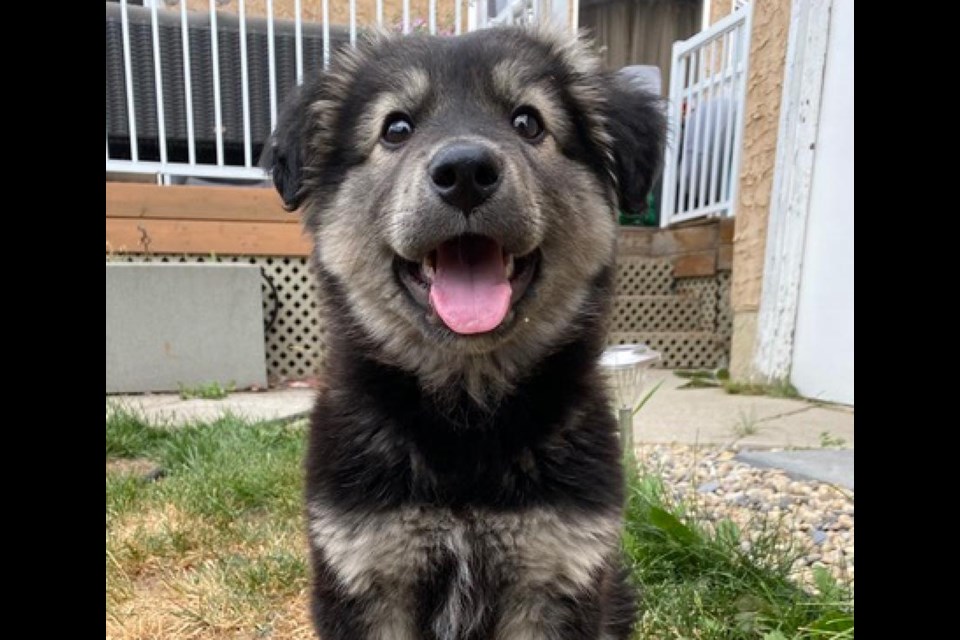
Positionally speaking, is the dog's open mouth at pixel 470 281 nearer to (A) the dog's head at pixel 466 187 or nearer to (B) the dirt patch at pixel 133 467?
(A) the dog's head at pixel 466 187

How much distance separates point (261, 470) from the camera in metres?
3.46

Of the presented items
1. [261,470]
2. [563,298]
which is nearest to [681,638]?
[563,298]

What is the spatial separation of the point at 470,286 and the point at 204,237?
14.6 feet

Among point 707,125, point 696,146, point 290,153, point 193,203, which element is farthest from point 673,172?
point 290,153

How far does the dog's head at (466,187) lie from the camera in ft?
6.01

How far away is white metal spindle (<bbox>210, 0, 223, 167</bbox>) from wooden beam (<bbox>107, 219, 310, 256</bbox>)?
616mm

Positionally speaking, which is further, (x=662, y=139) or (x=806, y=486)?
(x=806, y=486)

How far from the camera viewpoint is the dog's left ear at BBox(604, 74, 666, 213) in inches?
86.3

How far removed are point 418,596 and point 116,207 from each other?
490cm

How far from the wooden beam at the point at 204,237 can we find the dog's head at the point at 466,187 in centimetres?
345

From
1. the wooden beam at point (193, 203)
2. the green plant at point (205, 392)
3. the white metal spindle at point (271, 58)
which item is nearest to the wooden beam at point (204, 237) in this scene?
the wooden beam at point (193, 203)
